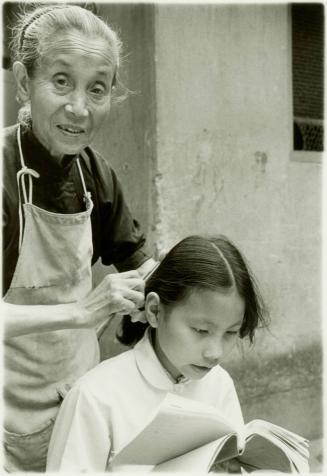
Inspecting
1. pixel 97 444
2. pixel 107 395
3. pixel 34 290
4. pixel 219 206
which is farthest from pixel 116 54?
pixel 219 206

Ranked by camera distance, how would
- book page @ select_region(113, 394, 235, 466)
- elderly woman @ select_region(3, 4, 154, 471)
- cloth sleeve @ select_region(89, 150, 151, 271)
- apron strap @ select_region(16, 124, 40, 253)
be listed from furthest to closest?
1. cloth sleeve @ select_region(89, 150, 151, 271)
2. apron strap @ select_region(16, 124, 40, 253)
3. elderly woman @ select_region(3, 4, 154, 471)
4. book page @ select_region(113, 394, 235, 466)

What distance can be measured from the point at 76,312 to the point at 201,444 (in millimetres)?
467

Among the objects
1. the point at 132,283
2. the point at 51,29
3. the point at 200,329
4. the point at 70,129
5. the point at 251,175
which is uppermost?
the point at 51,29

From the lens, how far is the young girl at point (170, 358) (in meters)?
1.60

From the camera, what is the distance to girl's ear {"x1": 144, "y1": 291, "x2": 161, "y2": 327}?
180 centimetres

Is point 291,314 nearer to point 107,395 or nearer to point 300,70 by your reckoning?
point 300,70

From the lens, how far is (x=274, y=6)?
374 cm

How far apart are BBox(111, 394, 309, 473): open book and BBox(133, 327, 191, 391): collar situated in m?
0.28

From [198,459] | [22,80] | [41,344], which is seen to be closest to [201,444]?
[198,459]

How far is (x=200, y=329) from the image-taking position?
169 centimetres

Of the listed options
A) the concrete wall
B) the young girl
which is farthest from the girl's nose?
the concrete wall

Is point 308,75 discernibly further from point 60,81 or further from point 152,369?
point 152,369

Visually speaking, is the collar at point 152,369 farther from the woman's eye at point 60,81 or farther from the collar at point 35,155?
the woman's eye at point 60,81

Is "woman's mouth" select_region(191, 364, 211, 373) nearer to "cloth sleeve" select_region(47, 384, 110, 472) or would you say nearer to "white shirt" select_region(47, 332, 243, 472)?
"white shirt" select_region(47, 332, 243, 472)
